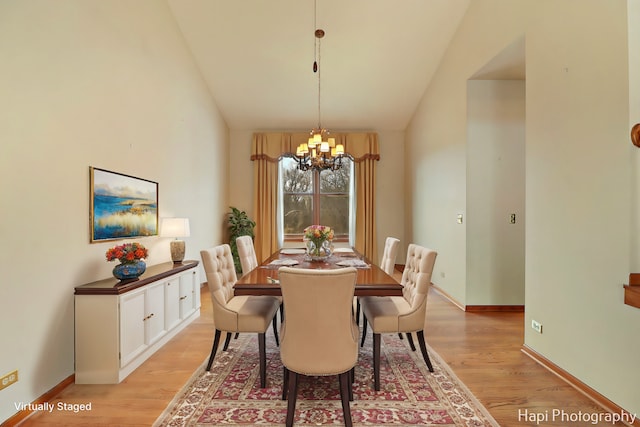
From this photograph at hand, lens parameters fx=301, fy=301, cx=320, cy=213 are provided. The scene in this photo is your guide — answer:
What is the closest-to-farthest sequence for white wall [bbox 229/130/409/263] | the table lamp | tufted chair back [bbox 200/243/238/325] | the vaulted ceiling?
tufted chair back [bbox 200/243/238/325] → the table lamp → the vaulted ceiling → white wall [bbox 229/130/409/263]

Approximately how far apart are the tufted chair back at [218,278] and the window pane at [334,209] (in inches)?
159

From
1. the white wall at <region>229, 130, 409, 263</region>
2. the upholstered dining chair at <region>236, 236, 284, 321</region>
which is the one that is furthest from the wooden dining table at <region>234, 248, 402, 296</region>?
the white wall at <region>229, 130, 409, 263</region>

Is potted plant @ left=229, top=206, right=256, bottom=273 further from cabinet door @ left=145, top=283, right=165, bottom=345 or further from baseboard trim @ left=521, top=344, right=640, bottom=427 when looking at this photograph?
baseboard trim @ left=521, top=344, right=640, bottom=427

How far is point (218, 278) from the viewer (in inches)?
93.6

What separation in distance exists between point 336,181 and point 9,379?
5584 mm

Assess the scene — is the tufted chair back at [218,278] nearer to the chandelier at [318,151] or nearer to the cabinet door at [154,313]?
the cabinet door at [154,313]

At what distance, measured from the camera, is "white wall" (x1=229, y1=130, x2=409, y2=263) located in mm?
6438

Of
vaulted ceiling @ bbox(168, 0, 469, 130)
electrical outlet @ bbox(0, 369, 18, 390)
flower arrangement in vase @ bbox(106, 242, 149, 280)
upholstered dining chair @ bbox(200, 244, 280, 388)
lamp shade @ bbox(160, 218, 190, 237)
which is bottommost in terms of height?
electrical outlet @ bbox(0, 369, 18, 390)

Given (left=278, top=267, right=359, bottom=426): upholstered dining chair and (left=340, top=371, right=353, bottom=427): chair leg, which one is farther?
(left=340, top=371, right=353, bottom=427): chair leg

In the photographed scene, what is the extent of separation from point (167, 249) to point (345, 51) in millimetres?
3713

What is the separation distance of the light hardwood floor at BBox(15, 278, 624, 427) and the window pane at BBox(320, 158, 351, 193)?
3881mm

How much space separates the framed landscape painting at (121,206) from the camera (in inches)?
97.5

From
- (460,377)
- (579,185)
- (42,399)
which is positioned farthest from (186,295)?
(579,185)

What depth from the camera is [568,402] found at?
194 cm
